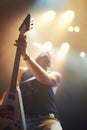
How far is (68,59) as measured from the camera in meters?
3.43

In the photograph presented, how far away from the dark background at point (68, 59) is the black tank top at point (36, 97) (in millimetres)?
762

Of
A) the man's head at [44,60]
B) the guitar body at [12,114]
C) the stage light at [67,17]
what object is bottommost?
the guitar body at [12,114]

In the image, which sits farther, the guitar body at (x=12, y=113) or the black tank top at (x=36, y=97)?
the black tank top at (x=36, y=97)

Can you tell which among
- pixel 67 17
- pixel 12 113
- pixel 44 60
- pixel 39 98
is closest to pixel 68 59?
pixel 67 17

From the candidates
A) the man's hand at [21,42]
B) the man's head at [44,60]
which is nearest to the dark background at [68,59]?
the man's head at [44,60]

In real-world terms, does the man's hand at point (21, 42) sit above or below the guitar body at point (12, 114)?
above

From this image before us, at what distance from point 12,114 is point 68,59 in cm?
154

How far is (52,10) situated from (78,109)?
44.5 inches

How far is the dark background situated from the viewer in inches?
125

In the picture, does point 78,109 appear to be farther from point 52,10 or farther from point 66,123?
point 52,10

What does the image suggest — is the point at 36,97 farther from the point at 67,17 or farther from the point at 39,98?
the point at 67,17

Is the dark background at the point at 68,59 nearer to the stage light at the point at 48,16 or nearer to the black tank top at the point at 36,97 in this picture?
the stage light at the point at 48,16

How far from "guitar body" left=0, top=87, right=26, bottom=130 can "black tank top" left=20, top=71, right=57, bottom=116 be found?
0.34m

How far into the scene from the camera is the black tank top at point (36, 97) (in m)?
2.38
